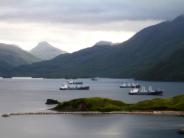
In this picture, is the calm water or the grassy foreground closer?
the calm water

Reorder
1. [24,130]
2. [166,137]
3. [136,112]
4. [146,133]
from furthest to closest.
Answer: [136,112] < [24,130] < [146,133] < [166,137]

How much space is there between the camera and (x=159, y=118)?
490 ft

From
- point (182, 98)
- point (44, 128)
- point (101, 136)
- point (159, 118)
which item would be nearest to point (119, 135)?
point (101, 136)

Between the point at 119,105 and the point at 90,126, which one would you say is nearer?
the point at 90,126

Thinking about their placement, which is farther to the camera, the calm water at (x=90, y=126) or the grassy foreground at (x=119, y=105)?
the grassy foreground at (x=119, y=105)

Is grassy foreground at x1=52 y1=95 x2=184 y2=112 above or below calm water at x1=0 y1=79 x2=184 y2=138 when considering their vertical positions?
above

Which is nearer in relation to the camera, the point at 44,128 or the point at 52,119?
the point at 44,128

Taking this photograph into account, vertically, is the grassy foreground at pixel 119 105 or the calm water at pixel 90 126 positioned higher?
the grassy foreground at pixel 119 105

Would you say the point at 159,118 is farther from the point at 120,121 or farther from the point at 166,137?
the point at 166,137

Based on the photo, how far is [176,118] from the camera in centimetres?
14862

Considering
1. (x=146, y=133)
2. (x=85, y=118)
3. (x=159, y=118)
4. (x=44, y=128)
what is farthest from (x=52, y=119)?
(x=146, y=133)

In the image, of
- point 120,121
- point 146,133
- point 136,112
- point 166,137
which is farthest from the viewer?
point 136,112

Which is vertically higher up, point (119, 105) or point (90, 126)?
Result: point (119, 105)

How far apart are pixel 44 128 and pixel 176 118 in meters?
39.1
